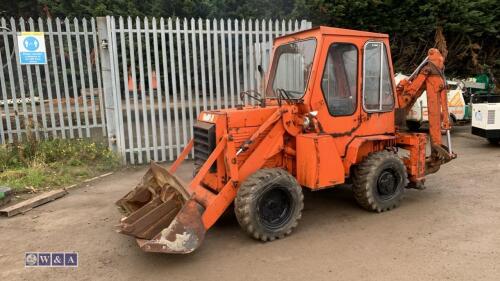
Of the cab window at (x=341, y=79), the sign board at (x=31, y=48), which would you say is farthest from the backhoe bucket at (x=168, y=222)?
the sign board at (x=31, y=48)

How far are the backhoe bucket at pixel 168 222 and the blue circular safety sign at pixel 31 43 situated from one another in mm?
4609

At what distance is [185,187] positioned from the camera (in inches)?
158

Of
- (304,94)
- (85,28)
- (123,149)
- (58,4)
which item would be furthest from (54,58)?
(58,4)

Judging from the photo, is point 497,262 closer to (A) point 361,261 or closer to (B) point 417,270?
(B) point 417,270

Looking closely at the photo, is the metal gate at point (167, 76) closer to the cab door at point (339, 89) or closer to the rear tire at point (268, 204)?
the cab door at point (339, 89)

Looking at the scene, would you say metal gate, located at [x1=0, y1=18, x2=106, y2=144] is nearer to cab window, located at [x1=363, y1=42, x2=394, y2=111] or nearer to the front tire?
cab window, located at [x1=363, y1=42, x2=394, y2=111]

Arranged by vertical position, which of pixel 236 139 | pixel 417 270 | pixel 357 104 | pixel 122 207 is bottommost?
pixel 417 270

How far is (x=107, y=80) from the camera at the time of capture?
7352mm

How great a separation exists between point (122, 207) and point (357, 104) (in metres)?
3.21

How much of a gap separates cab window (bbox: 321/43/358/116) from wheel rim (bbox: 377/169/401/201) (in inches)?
37.6

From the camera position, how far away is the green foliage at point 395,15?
35.6ft

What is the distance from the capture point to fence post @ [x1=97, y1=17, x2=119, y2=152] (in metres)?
7.16

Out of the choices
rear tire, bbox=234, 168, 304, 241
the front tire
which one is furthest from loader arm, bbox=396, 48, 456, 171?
the front tire

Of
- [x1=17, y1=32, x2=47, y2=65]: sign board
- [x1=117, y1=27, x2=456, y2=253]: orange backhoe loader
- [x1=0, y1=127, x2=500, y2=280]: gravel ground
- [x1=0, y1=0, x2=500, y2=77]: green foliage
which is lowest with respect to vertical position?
[x1=0, y1=127, x2=500, y2=280]: gravel ground
